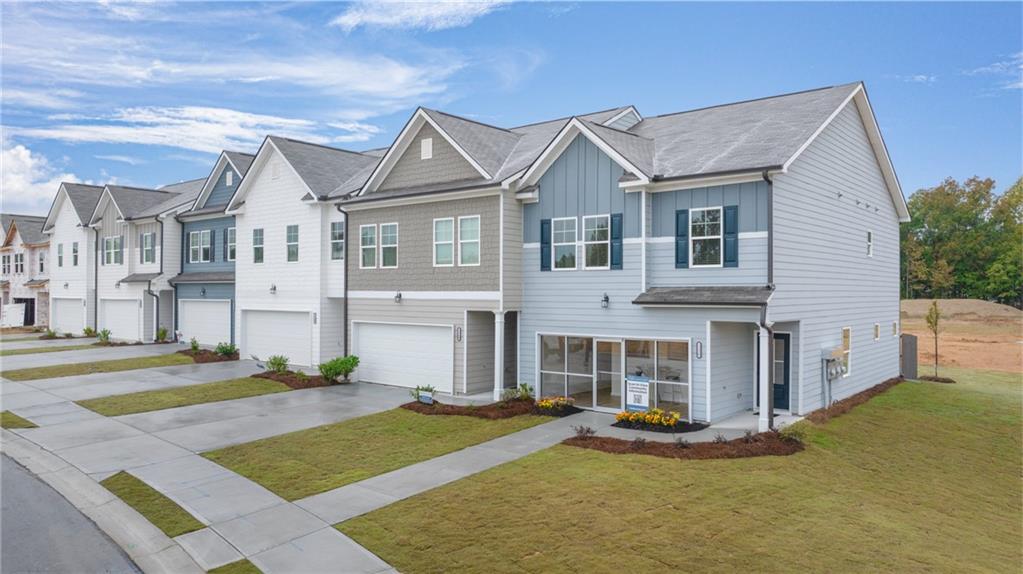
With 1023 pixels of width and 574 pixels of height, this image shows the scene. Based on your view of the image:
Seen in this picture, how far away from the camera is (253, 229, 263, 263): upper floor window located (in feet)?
85.8

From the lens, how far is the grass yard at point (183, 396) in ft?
56.0

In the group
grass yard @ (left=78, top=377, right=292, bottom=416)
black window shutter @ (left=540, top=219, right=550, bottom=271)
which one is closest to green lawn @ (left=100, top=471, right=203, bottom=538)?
grass yard @ (left=78, top=377, right=292, bottom=416)

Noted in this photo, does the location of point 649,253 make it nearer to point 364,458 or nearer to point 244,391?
point 364,458

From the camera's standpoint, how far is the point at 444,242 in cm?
1970

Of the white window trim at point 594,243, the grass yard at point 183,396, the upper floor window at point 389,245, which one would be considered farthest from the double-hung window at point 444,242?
the grass yard at point 183,396

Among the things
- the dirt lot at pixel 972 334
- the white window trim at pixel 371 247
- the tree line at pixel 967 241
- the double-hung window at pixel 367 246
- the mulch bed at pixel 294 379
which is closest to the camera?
the mulch bed at pixel 294 379

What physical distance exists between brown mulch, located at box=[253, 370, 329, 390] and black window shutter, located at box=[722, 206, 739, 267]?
43.9 feet

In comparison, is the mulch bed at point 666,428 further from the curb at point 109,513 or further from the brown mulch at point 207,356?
the brown mulch at point 207,356

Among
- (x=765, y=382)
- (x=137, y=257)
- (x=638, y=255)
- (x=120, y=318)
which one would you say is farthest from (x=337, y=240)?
(x=120, y=318)

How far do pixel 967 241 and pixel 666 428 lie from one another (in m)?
63.6

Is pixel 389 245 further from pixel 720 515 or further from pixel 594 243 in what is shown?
pixel 720 515

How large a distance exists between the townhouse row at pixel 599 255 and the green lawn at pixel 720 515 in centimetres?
298

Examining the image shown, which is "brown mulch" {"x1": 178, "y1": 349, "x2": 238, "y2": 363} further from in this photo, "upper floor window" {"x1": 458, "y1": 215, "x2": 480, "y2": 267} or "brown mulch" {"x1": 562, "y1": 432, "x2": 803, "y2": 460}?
"brown mulch" {"x1": 562, "y1": 432, "x2": 803, "y2": 460}

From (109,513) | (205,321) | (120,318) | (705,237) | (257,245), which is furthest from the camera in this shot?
(120,318)
